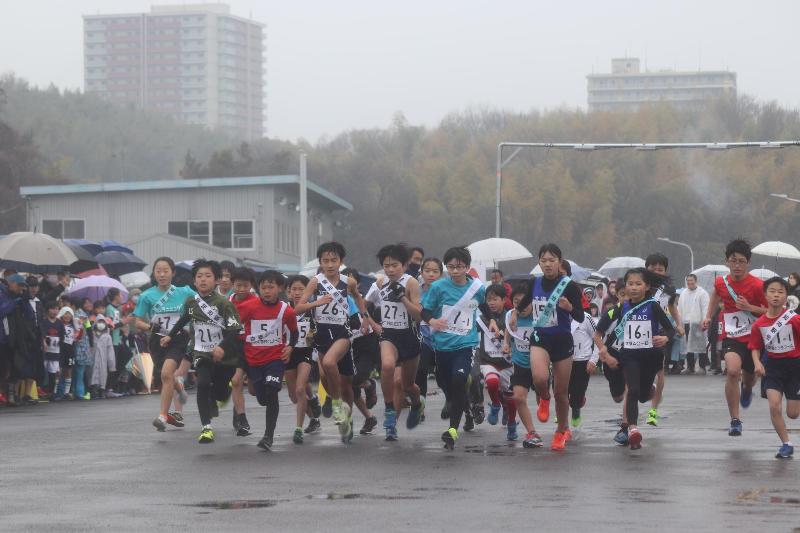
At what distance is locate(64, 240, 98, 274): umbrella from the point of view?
2653 cm

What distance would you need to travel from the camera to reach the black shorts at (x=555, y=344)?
12906 millimetres

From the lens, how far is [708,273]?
3978cm

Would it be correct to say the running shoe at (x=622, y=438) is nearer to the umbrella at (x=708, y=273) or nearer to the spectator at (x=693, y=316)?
the spectator at (x=693, y=316)

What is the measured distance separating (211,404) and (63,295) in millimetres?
9264

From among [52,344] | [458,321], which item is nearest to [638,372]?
[458,321]

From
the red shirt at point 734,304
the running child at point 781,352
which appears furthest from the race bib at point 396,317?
the running child at point 781,352

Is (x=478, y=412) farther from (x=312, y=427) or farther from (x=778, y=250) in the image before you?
(x=778, y=250)

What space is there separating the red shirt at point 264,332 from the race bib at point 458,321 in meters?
1.37

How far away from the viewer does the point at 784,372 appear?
1266 centimetres

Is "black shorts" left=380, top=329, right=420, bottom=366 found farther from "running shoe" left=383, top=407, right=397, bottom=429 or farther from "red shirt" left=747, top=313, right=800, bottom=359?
"red shirt" left=747, top=313, right=800, bottom=359

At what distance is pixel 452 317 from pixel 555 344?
1009 mm

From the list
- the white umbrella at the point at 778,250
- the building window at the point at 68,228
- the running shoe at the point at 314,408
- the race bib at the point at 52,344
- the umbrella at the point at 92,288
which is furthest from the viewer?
the building window at the point at 68,228

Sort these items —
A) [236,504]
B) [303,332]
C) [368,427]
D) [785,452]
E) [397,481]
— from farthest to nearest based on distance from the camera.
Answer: [368,427]
[303,332]
[785,452]
[397,481]
[236,504]

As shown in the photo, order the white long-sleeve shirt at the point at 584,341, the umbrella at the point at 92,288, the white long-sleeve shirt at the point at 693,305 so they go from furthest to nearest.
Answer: the white long-sleeve shirt at the point at 693,305 → the umbrella at the point at 92,288 → the white long-sleeve shirt at the point at 584,341
